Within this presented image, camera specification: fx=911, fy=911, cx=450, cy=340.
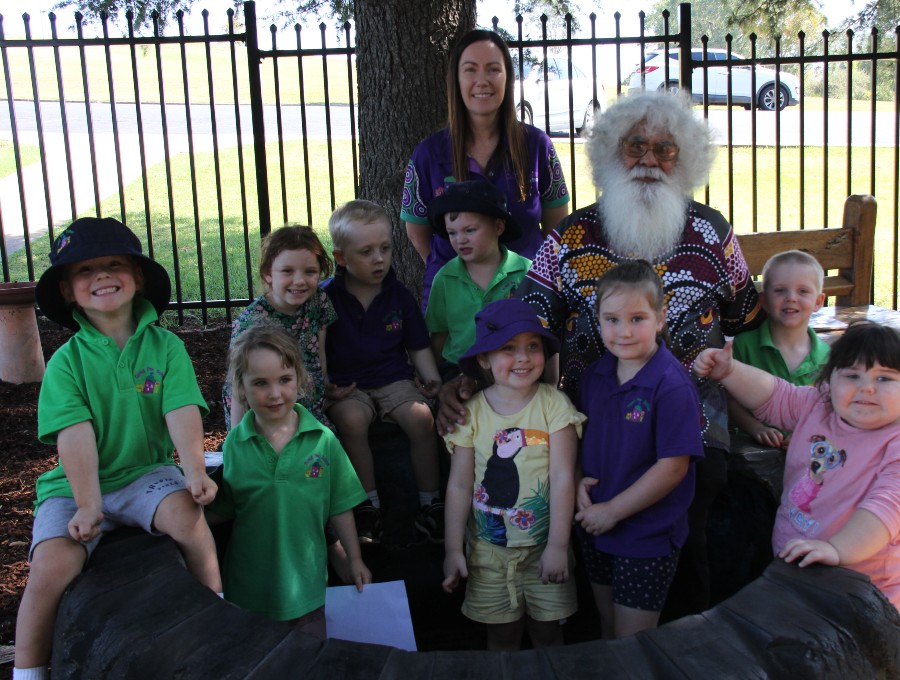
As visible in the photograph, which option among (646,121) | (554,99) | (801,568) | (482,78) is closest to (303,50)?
(482,78)

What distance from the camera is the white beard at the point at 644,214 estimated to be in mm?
2818

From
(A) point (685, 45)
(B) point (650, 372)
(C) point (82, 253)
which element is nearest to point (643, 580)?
(B) point (650, 372)

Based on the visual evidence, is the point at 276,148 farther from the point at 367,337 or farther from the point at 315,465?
the point at 315,465

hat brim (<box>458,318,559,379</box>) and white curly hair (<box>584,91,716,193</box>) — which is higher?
white curly hair (<box>584,91,716,193</box>)

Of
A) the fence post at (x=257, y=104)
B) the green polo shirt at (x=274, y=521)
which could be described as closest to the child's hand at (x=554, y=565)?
the green polo shirt at (x=274, y=521)

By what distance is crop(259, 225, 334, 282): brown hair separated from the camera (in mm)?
3023

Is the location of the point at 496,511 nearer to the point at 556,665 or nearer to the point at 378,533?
the point at 378,533

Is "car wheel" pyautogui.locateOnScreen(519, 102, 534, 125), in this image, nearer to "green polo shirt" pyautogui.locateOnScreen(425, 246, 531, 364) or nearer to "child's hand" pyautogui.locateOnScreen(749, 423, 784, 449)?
"green polo shirt" pyautogui.locateOnScreen(425, 246, 531, 364)

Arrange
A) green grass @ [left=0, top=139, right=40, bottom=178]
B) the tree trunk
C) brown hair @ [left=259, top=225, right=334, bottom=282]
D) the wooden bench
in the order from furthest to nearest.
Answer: green grass @ [left=0, top=139, right=40, bottom=178] < the tree trunk < the wooden bench < brown hair @ [left=259, top=225, right=334, bottom=282]

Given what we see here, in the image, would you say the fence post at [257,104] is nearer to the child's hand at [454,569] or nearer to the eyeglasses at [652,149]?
the eyeglasses at [652,149]

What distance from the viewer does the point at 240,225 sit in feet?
37.8

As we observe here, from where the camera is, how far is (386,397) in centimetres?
318

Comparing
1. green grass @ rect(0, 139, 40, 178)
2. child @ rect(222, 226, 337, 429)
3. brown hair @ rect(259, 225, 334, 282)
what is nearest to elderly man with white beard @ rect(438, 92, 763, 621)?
child @ rect(222, 226, 337, 429)

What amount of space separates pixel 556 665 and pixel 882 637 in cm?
70
